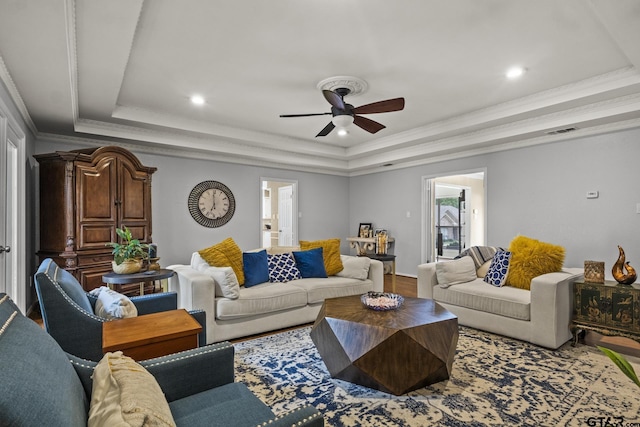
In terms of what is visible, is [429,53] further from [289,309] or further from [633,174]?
[633,174]

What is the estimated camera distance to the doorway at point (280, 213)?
23.4 ft

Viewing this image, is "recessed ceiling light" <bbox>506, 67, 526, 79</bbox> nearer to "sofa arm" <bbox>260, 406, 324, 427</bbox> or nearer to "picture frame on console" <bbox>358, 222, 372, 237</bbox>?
"sofa arm" <bbox>260, 406, 324, 427</bbox>

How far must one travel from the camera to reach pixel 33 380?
2.56 ft

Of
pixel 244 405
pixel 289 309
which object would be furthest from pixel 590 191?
pixel 244 405

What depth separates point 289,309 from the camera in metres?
3.59

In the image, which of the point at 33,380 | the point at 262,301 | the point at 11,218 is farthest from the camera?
the point at 11,218

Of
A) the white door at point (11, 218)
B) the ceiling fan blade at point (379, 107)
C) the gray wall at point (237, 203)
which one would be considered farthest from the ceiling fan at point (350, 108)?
the gray wall at point (237, 203)

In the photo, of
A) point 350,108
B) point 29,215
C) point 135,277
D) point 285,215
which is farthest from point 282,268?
point 285,215

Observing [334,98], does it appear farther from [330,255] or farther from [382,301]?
[330,255]

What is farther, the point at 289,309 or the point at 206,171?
the point at 206,171

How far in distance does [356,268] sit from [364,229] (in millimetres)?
3286

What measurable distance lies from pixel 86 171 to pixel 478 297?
4.57m

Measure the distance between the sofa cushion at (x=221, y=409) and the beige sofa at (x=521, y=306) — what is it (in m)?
2.71

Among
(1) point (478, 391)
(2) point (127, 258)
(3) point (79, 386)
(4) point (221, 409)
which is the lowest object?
(1) point (478, 391)
